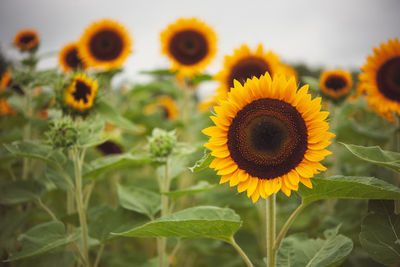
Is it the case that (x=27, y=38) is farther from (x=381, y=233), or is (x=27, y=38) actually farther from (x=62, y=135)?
(x=381, y=233)

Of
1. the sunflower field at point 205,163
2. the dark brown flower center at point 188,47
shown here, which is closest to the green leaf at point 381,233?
the sunflower field at point 205,163

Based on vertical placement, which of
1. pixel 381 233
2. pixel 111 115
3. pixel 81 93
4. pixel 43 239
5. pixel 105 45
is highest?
pixel 105 45

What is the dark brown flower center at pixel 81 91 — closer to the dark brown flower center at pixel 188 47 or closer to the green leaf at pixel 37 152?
the green leaf at pixel 37 152

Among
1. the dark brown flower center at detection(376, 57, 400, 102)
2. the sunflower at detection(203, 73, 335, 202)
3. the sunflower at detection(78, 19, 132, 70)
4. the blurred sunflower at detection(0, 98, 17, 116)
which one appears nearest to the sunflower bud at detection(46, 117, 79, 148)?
the sunflower at detection(203, 73, 335, 202)

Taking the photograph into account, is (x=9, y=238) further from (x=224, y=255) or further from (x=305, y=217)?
(x=305, y=217)

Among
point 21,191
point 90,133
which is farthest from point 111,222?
point 21,191

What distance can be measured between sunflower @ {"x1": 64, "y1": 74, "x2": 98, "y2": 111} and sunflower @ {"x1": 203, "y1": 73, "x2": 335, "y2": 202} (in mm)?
987

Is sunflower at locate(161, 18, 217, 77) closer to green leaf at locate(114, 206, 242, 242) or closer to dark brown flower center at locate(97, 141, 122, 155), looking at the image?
dark brown flower center at locate(97, 141, 122, 155)

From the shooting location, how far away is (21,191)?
70.7 inches

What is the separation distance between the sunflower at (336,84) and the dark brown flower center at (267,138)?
1822 mm

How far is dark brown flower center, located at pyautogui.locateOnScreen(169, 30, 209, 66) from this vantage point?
3.09 m

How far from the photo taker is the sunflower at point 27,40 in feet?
10.5

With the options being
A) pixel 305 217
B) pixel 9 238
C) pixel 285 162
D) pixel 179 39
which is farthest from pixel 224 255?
pixel 179 39

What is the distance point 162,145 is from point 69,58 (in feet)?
6.76
